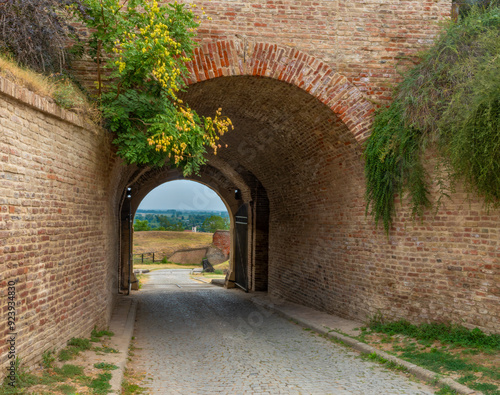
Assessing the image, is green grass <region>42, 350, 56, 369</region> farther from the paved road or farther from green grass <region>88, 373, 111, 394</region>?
the paved road

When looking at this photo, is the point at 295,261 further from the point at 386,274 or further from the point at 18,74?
the point at 18,74

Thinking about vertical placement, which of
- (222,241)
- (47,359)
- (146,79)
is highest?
(146,79)

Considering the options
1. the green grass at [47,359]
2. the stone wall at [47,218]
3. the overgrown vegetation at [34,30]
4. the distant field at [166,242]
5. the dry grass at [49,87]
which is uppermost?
the overgrown vegetation at [34,30]

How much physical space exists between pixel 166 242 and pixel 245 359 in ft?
103

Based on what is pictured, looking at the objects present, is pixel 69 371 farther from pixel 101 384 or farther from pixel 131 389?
pixel 131 389

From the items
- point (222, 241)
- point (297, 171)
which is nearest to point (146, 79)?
point (297, 171)

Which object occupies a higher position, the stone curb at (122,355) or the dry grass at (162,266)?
the stone curb at (122,355)

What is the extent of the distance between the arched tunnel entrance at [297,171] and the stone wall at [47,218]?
9.54 ft

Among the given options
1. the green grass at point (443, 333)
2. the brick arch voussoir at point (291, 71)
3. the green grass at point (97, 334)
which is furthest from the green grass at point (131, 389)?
the brick arch voussoir at point (291, 71)

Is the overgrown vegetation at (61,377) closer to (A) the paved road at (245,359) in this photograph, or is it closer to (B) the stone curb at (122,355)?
(B) the stone curb at (122,355)

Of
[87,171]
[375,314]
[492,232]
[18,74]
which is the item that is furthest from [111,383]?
[492,232]

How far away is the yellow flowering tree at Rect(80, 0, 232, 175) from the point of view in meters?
6.35

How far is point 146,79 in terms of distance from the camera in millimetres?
7281

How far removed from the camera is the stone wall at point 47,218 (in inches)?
175
